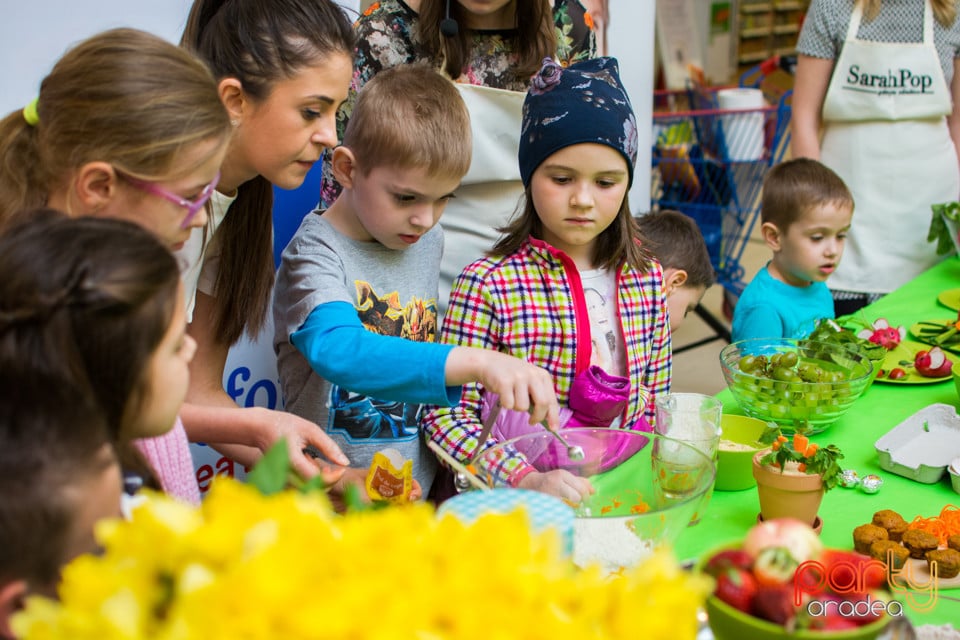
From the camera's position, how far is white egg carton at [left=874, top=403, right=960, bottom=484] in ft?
4.76

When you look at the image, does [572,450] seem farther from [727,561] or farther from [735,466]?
[727,561]

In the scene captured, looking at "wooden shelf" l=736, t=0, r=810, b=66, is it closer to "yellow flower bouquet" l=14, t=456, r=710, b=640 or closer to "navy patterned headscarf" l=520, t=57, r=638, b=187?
"navy patterned headscarf" l=520, t=57, r=638, b=187

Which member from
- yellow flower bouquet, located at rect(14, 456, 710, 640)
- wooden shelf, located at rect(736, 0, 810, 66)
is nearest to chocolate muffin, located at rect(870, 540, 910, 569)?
yellow flower bouquet, located at rect(14, 456, 710, 640)

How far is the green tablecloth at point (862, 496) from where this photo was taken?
1.28 m

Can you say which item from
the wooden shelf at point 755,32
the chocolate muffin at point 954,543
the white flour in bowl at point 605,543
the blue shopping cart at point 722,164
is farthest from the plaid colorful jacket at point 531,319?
the wooden shelf at point 755,32

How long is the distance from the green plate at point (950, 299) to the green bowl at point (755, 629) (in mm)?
1940

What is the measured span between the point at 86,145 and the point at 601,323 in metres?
1.04

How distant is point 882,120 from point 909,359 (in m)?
1.24

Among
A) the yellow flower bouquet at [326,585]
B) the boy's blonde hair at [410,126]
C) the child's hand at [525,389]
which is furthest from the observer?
the boy's blonde hair at [410,126]

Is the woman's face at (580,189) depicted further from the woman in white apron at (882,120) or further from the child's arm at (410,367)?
the woman in white apron at (882,120)

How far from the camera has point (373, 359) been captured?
4.32ft

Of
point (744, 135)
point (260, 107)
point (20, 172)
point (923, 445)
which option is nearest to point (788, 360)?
point (923, 445)

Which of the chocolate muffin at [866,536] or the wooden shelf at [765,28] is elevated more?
the wooden shelf at [765,28]

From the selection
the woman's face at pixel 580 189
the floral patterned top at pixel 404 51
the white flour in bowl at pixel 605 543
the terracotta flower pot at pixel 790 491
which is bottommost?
the terracotta flower pot at pixel 790 491
